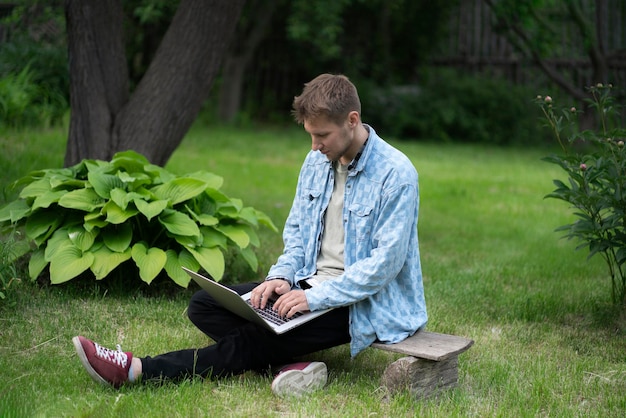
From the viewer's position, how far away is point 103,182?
517 cm

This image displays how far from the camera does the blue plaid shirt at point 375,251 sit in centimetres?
370

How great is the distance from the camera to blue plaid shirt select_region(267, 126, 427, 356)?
3697 mm

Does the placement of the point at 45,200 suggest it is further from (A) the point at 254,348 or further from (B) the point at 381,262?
(B) the point at 381,262

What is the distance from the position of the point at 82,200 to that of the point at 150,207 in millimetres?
459

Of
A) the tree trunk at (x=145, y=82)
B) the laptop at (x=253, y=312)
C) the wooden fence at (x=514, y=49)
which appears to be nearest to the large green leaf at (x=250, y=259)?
the laptop at (x=253, y=312)

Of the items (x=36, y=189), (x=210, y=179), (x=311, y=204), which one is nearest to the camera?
(x=311, y=204)

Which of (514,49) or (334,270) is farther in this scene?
(514,49)

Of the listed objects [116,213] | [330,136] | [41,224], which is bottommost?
[41,224]

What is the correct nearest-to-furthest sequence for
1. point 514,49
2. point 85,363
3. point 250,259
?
point 85,363
point 250,259
point 514,49

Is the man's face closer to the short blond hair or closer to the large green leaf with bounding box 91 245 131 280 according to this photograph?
the short blond hair

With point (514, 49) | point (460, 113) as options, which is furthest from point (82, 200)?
point (514, 49)

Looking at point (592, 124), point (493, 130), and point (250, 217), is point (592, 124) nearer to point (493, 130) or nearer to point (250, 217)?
point (493, 130)

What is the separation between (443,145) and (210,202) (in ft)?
37.0

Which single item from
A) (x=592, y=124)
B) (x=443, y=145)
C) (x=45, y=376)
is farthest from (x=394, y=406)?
(x=592, y=124)
